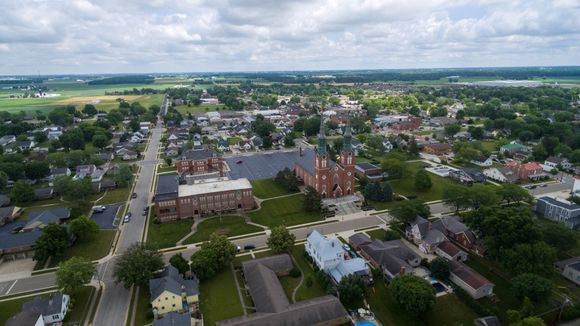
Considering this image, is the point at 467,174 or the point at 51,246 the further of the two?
the point at 467,174

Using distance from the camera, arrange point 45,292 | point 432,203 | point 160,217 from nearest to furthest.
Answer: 1. point 45,292
2. point 160,217
3. point 432,203

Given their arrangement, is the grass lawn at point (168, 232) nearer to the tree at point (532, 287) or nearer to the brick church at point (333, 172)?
the brick church at point (333, 172)

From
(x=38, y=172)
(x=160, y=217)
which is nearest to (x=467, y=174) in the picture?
(x=160, y=217)

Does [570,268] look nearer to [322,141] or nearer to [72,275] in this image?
[322,141]

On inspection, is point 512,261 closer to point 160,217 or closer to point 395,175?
point 395,175

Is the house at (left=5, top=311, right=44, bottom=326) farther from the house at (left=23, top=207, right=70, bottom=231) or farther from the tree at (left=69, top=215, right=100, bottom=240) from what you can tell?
the house at (left=23, top=207, right=70, bottom=231)

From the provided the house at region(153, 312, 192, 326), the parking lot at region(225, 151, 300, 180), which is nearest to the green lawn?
the house at region(153, 312, 192, 326)
